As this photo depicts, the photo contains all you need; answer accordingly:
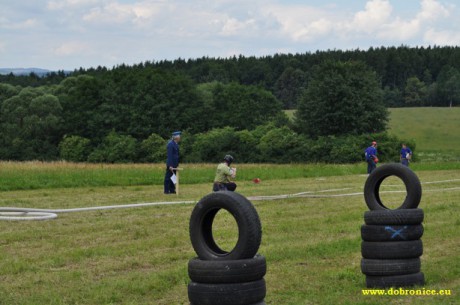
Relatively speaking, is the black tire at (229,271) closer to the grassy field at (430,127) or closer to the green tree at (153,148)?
the green tree at (153,148)

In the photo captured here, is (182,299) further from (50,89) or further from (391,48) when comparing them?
(391,48)

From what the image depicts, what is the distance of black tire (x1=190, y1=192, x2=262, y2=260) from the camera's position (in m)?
7.28

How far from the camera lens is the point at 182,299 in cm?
923

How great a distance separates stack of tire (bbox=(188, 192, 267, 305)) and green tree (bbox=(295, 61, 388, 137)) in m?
73.8

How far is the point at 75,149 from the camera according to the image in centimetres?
9456

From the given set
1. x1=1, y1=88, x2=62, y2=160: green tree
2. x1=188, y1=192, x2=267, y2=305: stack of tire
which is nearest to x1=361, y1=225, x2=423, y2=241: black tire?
x1=188, y1=192, x2=267, y2=305: stack of tire

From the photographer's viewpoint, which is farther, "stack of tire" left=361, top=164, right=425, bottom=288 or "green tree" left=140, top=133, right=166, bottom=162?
"green tree" left=140, top=133, right=166, bottom=162

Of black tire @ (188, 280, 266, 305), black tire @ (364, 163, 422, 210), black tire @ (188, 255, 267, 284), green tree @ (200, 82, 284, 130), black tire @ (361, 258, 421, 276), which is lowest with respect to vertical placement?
black tire @ (361, 258, 421, 276)

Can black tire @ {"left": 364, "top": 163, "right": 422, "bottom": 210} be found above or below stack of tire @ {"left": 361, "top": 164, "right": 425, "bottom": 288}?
above

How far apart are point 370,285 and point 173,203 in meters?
10.7

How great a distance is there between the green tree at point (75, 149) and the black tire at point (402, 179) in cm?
8663

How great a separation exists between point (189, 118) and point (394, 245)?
87832mm

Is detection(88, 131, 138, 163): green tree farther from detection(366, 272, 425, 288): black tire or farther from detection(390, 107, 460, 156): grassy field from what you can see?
detection(366, 272, 425, 288): black tire

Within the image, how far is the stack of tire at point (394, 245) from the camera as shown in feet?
32.0
